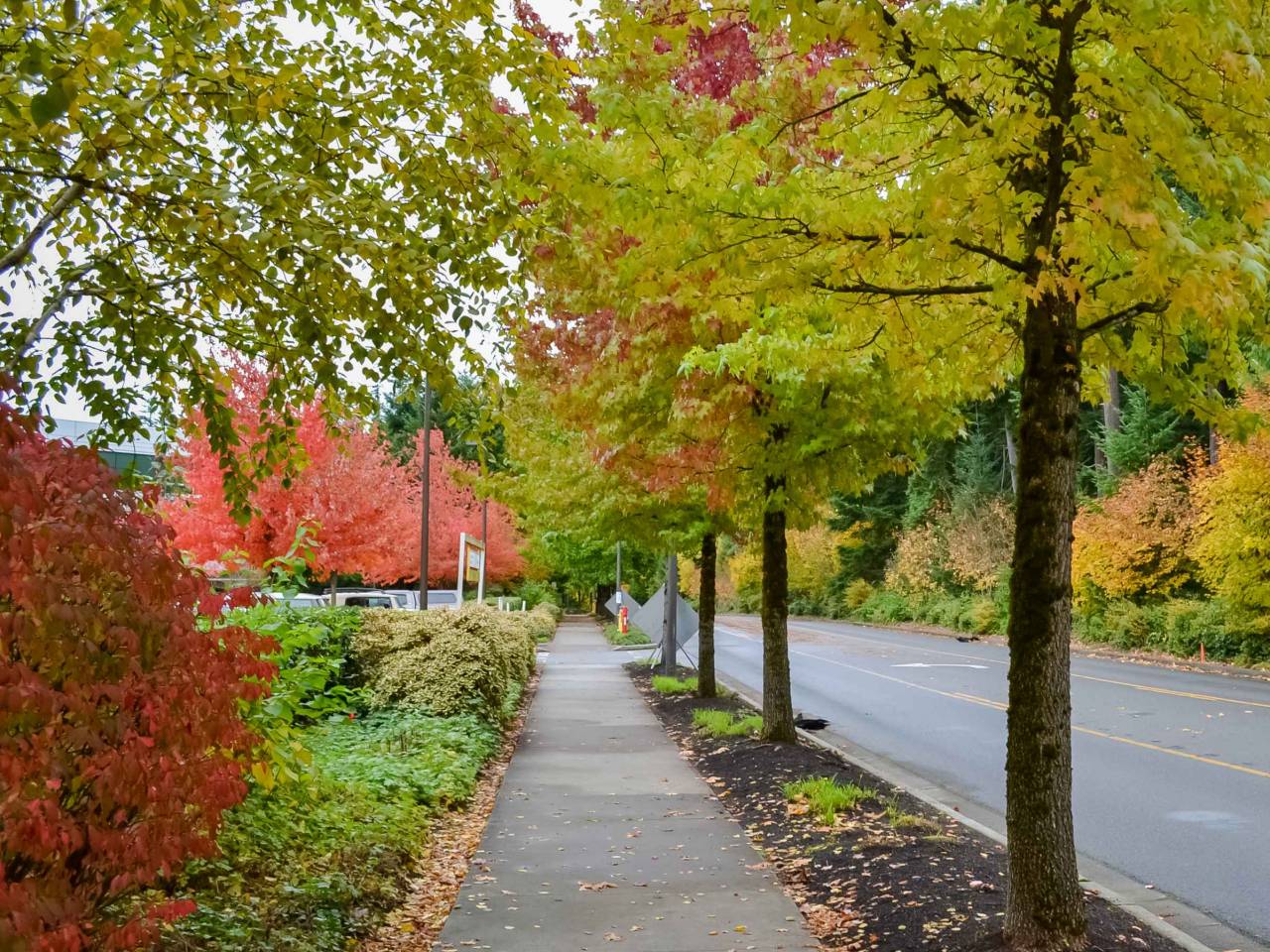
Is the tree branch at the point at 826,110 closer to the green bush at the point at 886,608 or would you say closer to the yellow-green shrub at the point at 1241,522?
the yellow-green shrub at the point at 1241,522

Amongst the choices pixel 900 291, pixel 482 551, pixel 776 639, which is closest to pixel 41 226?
pixel 900 291

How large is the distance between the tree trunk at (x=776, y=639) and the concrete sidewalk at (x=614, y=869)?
1.10 metres

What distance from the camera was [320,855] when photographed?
21.3ft

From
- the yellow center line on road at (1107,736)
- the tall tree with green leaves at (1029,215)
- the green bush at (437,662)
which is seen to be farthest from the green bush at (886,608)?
the tall tree with green leaves at (1029,215)

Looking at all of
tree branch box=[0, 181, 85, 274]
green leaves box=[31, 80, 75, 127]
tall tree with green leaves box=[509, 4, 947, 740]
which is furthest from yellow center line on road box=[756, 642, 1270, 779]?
green leaves box=[31, 80, 75, 127]

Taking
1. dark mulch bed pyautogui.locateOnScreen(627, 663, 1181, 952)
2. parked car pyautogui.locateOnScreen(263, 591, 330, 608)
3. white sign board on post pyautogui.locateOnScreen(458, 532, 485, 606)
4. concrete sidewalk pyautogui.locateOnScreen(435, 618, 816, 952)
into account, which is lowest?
concrete sidewalk pyautogui.locateOnScreen(435, 618, 816, 952)

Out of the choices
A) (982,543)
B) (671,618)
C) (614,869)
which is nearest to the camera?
(614,869)

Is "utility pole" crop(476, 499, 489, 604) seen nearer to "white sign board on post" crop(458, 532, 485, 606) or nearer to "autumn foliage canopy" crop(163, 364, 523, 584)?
"white sign board on post" crop(458, 532, 485, 606)

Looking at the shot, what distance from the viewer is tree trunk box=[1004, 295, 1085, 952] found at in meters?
5.04

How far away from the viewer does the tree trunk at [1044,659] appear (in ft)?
16.5

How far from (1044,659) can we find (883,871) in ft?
7.92

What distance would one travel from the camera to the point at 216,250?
5348mm

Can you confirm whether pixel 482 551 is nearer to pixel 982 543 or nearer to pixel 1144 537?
pixel 1144 537

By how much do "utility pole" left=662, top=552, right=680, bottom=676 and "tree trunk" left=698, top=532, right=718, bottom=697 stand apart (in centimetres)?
207
